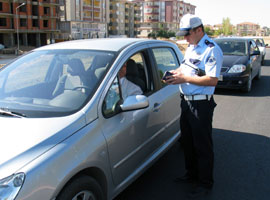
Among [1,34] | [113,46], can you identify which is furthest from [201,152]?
[1,34]

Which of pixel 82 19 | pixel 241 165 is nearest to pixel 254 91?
pixel 241 165

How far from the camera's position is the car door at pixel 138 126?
2.71 meters

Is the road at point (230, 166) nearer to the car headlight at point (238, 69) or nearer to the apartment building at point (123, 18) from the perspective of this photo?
the car headlight at point (238, 69)

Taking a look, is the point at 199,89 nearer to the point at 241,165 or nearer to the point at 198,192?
the point at 198,192

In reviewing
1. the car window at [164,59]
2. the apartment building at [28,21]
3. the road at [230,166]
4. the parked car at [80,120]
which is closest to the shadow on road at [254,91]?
the road at [230,166]

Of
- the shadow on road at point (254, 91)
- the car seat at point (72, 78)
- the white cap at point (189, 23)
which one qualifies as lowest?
the shadow on road at point (254, 91)

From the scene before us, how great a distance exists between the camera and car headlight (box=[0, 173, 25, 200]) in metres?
1.80

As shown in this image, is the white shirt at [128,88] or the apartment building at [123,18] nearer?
the white shirt at [128,88]

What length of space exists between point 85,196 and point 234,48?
8.98 meters

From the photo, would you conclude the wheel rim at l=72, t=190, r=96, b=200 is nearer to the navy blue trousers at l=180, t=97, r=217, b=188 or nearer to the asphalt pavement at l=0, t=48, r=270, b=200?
the asphalt pavement at l=0, t=48, r=270, b=200

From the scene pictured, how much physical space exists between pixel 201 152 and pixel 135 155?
77cm

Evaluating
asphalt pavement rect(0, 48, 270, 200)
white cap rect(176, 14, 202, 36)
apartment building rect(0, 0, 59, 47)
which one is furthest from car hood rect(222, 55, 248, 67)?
apartment building rect(0, 0, 59, 47)

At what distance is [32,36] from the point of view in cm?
6469

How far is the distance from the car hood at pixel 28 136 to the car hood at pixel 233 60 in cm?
756
